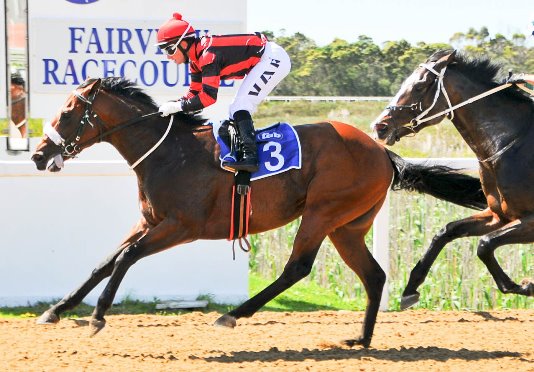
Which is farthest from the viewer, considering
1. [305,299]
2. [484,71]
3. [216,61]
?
[305,299]

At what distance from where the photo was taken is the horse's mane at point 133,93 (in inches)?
271

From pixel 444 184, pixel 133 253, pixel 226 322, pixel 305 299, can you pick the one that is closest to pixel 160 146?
pixel 133 253

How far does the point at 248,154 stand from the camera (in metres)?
6.59

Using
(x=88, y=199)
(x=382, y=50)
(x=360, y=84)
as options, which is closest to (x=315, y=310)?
(x=88, y=199)

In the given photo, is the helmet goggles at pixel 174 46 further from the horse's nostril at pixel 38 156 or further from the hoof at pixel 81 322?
the hoof at pixel 81 322

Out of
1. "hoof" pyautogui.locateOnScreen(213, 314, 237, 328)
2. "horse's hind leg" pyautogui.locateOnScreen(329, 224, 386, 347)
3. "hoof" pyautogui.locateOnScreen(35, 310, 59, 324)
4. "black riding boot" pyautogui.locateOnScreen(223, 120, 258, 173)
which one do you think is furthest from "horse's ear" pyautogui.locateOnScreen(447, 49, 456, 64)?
"hoof" pyautogui.locateOnScreen(35, 310, 59, 324)

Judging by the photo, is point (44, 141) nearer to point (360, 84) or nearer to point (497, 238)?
→ point (497, 238)

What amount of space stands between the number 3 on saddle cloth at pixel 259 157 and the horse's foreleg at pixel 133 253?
422 mm

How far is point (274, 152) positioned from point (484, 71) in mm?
1627

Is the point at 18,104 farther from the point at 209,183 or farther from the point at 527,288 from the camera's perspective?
the point at 527,288

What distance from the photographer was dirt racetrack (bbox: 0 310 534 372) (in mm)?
6082

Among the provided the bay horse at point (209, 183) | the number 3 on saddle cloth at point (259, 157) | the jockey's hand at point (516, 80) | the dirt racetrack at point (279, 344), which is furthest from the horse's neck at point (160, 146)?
the jockey's hand at point (516, 80)

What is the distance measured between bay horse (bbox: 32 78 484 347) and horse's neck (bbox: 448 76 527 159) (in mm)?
628

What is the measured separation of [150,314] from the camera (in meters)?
8.42
